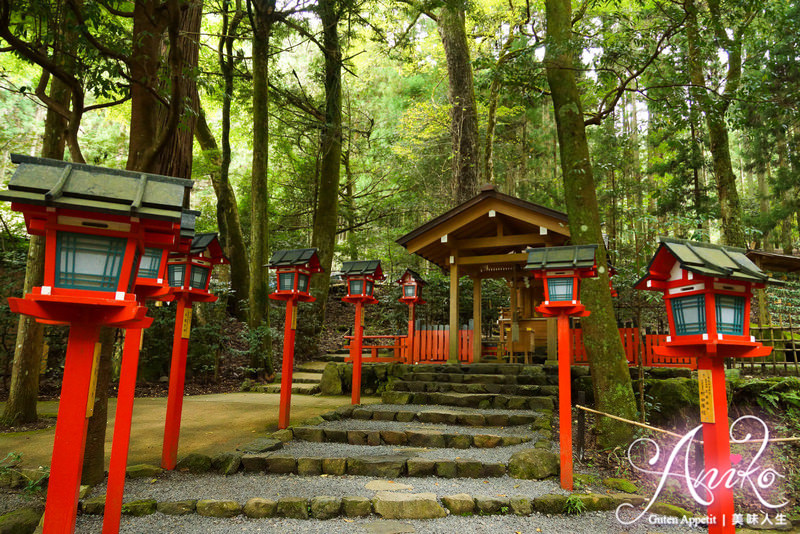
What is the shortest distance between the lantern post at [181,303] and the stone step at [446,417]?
10.1 feet

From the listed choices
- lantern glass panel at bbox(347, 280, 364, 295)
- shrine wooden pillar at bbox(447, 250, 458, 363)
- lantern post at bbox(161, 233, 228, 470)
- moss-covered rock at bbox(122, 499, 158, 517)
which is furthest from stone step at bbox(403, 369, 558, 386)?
moss-covered rock at bbox(122, 499, 158, 517)

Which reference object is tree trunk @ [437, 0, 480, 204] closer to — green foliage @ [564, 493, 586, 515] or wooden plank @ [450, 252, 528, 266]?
wooden plank @ [450, 252, 528, 266]

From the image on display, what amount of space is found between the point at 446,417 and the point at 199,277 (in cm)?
425

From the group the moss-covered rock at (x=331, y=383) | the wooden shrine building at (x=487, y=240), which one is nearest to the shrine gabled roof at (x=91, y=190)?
the moss-covered rock at (x=331, y=383)

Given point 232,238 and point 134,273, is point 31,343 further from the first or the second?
point 232,238

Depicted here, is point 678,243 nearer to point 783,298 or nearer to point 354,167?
point 783,298

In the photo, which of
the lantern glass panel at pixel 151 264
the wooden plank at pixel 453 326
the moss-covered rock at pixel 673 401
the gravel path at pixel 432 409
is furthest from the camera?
the wooden plank at pixel 453 326

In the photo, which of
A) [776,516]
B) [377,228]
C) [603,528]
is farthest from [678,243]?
[377,228]

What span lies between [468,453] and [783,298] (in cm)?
1028

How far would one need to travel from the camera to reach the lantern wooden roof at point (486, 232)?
31.2 ft

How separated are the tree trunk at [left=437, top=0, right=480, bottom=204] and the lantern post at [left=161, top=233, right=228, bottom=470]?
31.9ft

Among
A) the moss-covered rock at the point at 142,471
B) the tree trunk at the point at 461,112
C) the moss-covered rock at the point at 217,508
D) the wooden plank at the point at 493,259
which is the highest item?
the tree trunk at the point at 461,112

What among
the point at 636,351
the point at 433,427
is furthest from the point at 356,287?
the point at 636,351

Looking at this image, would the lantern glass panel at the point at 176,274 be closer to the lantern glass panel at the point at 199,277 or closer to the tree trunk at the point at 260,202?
the lantern glass panel at the point at 199,277
